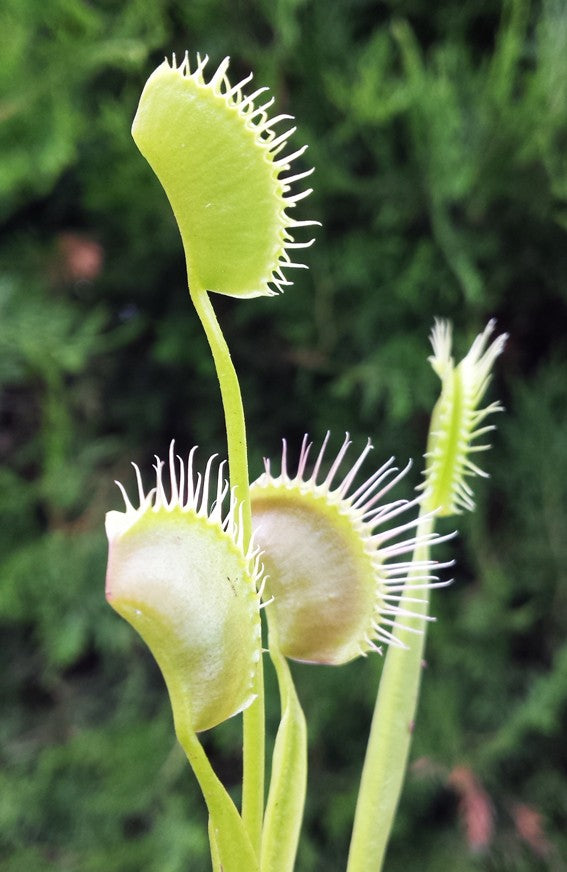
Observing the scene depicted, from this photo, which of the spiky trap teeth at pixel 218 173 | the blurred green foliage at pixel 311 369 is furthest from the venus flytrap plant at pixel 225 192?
the blurred green foliage at pixel 311 369

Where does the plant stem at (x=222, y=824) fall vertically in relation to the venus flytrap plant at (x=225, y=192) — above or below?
below

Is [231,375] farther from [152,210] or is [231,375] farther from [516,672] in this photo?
[516,672]

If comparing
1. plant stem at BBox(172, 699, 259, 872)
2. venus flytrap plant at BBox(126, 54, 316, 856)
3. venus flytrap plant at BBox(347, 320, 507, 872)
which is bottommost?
plant stem at BBox(172, 699, 259, 872)

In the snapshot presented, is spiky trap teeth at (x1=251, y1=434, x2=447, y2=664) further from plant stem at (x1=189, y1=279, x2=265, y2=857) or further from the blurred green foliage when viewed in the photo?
A: the blurred green foliage

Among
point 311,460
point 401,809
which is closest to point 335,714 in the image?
point 401,809

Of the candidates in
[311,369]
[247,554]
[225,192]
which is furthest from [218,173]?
[311,369]

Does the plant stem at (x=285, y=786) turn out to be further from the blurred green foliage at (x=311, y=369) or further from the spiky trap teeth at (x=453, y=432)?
the blurred green foliage at (x=311, y=369)

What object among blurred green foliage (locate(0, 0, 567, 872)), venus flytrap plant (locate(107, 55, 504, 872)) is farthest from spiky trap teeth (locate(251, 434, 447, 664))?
blurred green foliage (locate(0, 0, 567, 872))

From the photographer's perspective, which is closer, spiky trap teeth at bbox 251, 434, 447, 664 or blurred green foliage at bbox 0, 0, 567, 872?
spiky trap teeth at bbox 251, 434, 447, 664
